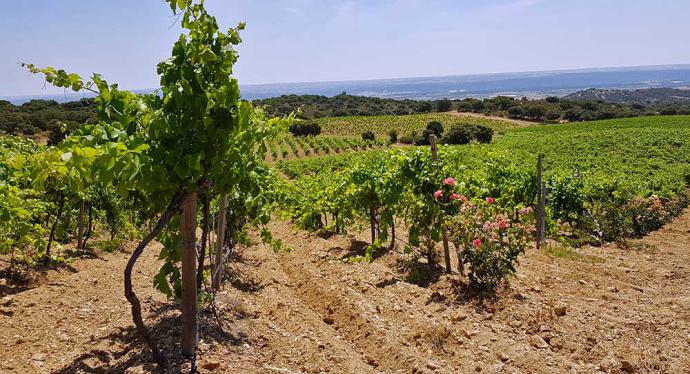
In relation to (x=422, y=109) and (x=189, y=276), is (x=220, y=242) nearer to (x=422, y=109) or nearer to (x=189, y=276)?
(x=189, y=276)

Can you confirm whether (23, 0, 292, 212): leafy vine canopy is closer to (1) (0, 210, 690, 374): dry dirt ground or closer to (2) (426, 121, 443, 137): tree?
(1) (0, 210, 690, 374): dry dirt ground

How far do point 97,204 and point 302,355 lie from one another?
787 centimetres

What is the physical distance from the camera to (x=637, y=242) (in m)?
14.3

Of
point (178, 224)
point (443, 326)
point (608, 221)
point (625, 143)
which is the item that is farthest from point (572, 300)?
point (625, 143)

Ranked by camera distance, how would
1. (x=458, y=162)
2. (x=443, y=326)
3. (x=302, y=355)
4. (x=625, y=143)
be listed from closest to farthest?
(x=302, y=355)
(x=443, y=326)
(x=458, y=162)
(x=625, y=143)

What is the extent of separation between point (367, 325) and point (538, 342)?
2.13 metres

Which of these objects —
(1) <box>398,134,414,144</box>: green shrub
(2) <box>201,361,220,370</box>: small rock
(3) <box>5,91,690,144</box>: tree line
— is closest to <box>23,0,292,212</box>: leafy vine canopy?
(2) <box>201,361,220,370</box>: small rock

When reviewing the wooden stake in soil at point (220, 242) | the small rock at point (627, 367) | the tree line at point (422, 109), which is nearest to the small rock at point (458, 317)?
the small rock at point (627, 367)

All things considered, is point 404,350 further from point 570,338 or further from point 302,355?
point 570,338

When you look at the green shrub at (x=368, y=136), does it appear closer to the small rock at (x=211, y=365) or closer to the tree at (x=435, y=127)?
the tree at (x=435, y=127)

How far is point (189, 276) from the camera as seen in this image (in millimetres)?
4215

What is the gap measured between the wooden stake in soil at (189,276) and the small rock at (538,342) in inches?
155

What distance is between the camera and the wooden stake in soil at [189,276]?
4122 mm

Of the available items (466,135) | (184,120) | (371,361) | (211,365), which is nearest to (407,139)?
(466,135)
